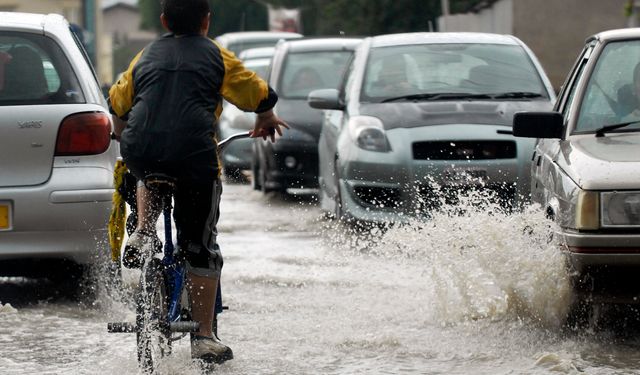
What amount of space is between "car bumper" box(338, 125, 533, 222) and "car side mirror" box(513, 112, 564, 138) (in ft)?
9.98

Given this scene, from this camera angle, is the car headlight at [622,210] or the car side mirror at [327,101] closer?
the car headlight at [622,210]

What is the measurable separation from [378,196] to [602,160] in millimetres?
4380

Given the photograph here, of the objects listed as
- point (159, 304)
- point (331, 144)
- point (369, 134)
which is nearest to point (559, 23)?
point (331, 144)

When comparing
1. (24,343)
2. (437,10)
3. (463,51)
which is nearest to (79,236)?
(24,343)

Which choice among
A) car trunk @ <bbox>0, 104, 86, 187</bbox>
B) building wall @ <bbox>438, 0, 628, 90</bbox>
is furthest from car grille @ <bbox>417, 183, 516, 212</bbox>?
building wall @ <bbox>438, 0, 628, 90</bbox>

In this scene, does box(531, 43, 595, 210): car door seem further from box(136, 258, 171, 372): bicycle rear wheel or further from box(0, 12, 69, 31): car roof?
box(0, 12, 69, 31): car roof

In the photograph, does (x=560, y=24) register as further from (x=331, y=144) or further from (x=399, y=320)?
(x=399, y=320)

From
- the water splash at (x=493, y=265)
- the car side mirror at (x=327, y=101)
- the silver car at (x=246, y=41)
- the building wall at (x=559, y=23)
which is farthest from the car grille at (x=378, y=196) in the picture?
the building wall at (x=559, y=23)

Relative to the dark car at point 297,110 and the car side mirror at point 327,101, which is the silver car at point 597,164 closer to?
the car side mirror at point 327,101

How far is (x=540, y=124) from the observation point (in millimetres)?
8055

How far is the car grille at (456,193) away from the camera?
36.9 feet

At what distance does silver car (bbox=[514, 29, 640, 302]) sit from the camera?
23.0 ft

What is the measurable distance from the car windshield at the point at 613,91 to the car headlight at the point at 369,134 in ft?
11.3

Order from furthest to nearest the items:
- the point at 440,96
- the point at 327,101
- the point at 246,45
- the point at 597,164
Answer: the point at 246,45, the point at 327,101, the point at 440,96, the point at 597,164
